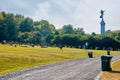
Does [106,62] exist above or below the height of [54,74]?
above

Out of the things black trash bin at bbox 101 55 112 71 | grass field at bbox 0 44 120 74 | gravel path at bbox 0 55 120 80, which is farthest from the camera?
grass field at bbox 0 44 120 74

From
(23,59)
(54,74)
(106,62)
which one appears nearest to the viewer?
(54,74)

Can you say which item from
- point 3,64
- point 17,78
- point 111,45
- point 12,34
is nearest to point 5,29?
point 12,34

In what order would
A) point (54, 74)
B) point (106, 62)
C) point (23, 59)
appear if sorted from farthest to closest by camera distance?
1. point (23, 59)
2. point (106, 62)
3. point (54, 74)

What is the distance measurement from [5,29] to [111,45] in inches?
1913

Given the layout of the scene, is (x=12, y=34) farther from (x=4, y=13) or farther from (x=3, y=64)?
(x=3, y=64)

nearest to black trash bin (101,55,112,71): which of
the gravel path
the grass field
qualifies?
the gravel path

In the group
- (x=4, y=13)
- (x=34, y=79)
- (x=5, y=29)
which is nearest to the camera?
(x=34, y=79)

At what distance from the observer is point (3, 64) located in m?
39.2

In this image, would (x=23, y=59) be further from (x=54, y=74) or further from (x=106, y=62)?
(x=54, y=74)

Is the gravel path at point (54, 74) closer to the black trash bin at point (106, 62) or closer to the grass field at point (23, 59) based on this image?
the black trash bin at point (106, 62)

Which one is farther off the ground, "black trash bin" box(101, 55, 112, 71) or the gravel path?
"black trash bin" box(101, 55, 112, 71)

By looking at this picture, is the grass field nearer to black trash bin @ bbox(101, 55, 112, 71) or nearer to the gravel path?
the gravel path

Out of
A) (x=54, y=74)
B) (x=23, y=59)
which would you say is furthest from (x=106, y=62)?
(x=23, y=59)
